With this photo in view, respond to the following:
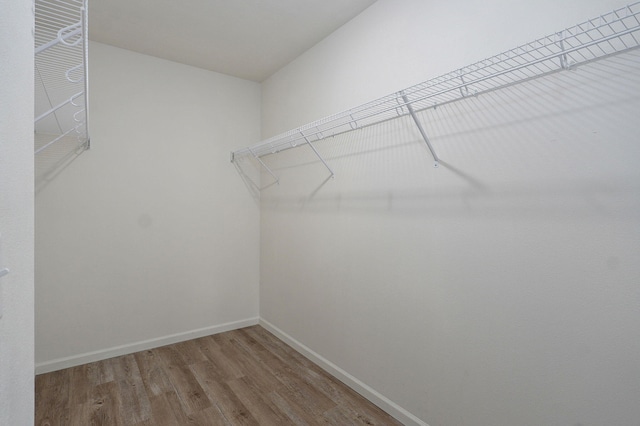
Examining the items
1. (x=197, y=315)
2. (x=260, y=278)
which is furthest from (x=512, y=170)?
(x=197, y=315)

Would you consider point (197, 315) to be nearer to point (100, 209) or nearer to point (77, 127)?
point (100, 209)

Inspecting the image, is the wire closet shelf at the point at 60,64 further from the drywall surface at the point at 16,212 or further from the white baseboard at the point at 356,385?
the white baseboard at the point at 356,385

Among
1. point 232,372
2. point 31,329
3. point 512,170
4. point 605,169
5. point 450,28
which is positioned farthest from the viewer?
point 232,372

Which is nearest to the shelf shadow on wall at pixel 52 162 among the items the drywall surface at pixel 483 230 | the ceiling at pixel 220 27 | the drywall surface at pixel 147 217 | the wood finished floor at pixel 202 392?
the drywall surface at pixel 147 217

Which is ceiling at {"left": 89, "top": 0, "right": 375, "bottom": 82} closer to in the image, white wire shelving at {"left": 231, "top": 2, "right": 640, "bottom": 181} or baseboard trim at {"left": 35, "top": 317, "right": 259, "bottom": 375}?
white wire shelving at {"left": 231, "top": 2, "right": 640, "bottom": 181}

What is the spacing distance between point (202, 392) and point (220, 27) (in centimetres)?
257

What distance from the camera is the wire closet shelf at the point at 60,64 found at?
44.9 inches

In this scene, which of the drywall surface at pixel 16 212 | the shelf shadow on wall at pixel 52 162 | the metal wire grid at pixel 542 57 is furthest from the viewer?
the shelf shadow on wall at pixel 52 162

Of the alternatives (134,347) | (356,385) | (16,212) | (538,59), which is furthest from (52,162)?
(538,59)

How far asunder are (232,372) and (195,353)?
505mm

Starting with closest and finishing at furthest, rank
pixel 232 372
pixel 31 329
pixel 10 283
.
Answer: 1. pixel 10 283
2. pixel 31 329
3. pixel 232 372

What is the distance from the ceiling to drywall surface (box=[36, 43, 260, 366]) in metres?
0.26

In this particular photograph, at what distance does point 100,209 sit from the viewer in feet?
8.62

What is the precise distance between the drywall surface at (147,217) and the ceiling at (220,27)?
260mm
